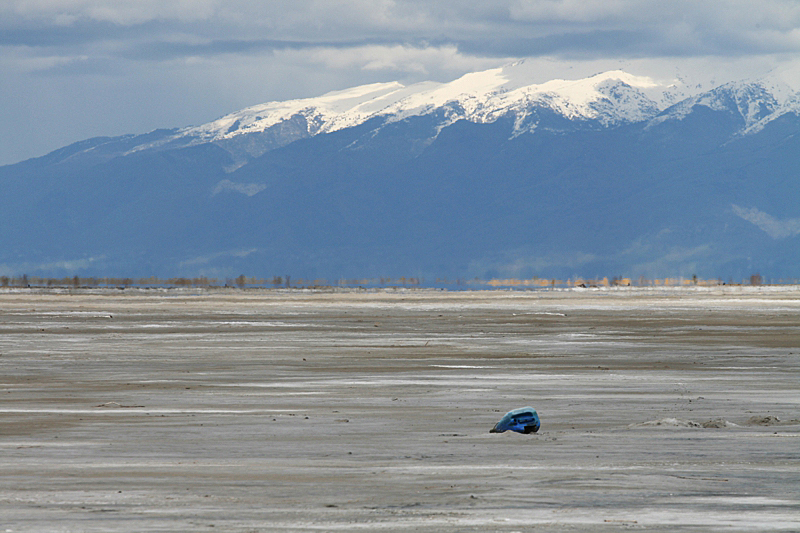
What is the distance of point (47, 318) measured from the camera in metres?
66.4

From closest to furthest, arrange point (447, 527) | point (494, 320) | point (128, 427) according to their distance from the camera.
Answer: point (447, 527) → point (128, 427) → point (494, 320)

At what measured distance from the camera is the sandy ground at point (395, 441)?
11.2 metres

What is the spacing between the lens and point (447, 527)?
34.7 feet

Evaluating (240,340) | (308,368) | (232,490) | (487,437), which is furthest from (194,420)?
(240,340)

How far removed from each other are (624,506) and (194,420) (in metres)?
9.08

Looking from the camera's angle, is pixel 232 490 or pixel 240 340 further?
pixel 240 340

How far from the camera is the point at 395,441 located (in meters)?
16.3

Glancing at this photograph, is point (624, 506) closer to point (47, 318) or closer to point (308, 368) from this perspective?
point (308, 368)

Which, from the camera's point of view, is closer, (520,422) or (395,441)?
(395,441)

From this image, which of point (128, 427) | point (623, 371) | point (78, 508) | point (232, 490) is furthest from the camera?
point (623, 371)

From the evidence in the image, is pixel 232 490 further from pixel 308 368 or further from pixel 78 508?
pixel 308 368

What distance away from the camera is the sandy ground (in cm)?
1121

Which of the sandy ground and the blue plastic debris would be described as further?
the blue plastic debris

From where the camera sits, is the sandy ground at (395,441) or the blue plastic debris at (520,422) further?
the blue plastic debris at (520,422)
